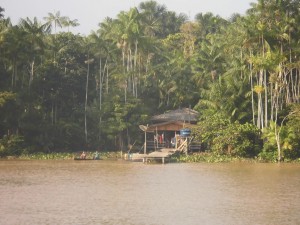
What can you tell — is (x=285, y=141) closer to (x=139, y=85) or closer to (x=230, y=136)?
(x=230, y=136)

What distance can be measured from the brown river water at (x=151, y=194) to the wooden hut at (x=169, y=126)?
27.1 feet

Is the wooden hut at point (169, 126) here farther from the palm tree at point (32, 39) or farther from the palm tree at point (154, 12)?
the palm tree at point (154, 12)

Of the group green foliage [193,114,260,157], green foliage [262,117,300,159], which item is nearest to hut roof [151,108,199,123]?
green foliage [193,114,260,157]

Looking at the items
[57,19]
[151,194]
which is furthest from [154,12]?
[151,194]

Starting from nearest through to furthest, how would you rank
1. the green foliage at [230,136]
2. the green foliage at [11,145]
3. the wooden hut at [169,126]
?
the green foliage at [230,136] < the green foliage at [11,145] < the wooden hut at [169,126]

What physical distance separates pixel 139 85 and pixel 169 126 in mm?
8786

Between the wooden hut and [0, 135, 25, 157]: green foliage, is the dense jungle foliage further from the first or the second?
the wooden hut

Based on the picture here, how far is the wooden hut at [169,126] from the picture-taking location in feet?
119

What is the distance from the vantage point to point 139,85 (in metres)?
44.9

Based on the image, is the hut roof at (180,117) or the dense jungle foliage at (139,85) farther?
the hut roof at (180,117)

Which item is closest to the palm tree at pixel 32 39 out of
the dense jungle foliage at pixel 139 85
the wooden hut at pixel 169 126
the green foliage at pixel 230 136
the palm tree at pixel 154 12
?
the dense jungle foliage at pixel 139 85

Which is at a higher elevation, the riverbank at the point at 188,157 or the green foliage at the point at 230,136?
the green foliage at the point at 230,136

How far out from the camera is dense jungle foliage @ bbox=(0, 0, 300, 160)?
31984 millimetres

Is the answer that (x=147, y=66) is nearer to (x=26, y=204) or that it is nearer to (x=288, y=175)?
(x=288, y=175)
